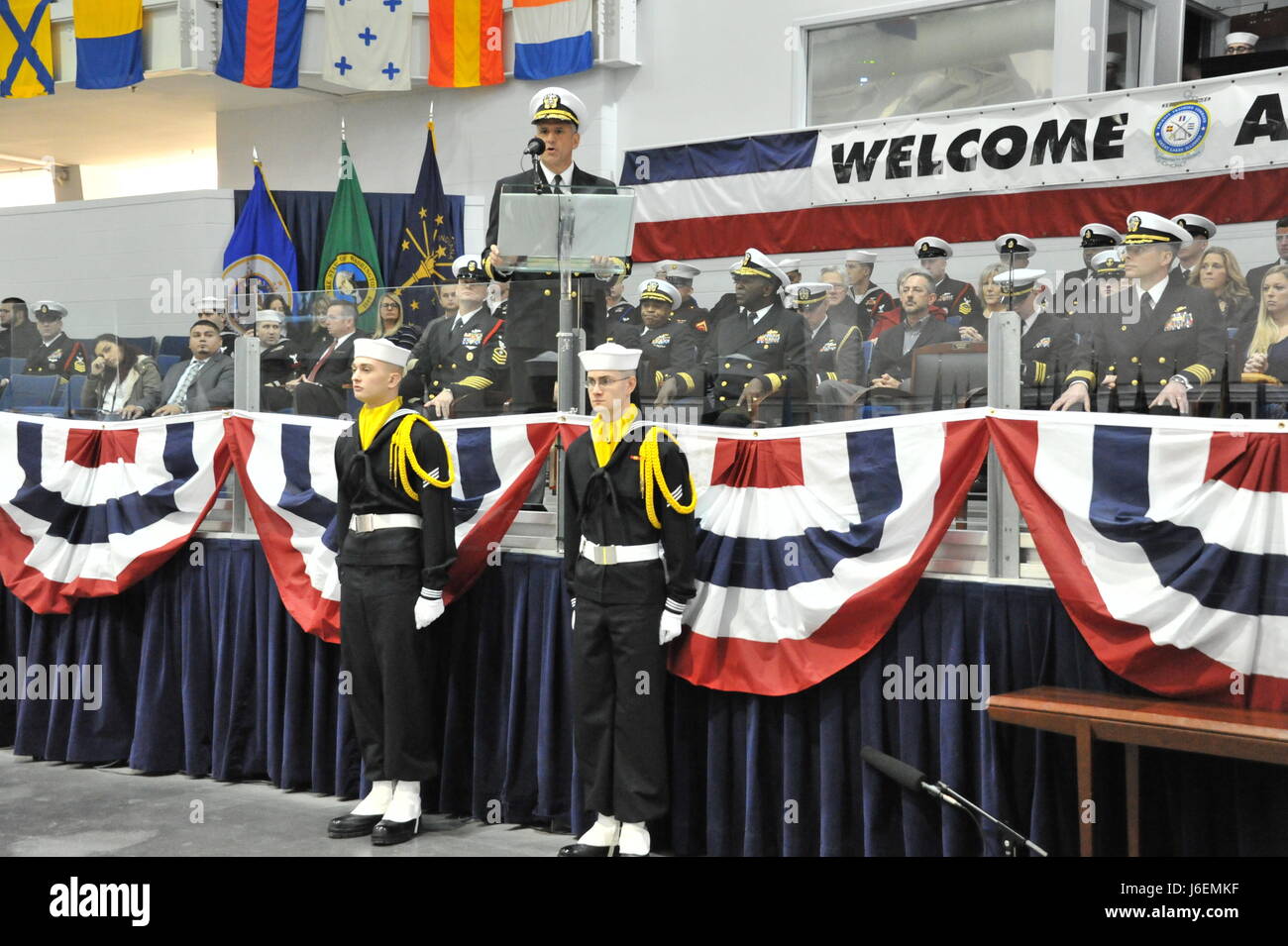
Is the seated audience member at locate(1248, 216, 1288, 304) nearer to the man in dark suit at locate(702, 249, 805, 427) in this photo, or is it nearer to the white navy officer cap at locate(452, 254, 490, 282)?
the man in dark suit at locate(702, 249, 805, 427)

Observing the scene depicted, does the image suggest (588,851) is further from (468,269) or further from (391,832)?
(468,269)

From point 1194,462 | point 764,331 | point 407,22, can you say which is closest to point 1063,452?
point 1194,462

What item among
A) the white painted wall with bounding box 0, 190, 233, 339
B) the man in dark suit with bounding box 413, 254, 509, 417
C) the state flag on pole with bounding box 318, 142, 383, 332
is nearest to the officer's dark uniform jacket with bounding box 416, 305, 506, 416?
the man in dark suit with bounding box 413, 254, 509, 417

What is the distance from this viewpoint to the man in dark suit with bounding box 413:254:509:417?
5.76 metres

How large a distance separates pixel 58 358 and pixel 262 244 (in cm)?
725

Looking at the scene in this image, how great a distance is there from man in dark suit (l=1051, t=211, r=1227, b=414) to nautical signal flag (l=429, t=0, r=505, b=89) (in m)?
10.2

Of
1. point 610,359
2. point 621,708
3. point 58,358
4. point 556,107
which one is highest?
point 556,107

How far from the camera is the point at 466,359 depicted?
19.2 ft

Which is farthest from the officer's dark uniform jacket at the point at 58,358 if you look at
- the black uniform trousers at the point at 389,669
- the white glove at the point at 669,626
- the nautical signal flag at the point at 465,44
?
the nautical signal flag at the point at 465,44

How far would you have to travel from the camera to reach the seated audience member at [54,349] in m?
7.10

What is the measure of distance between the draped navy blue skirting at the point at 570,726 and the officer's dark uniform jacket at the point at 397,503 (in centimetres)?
48

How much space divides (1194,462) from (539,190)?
105 inches

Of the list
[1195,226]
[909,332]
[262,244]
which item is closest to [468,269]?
[909,332]

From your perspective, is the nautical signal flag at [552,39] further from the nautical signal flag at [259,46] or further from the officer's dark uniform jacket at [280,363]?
the officer's dark uniform jacket at [280,363]
